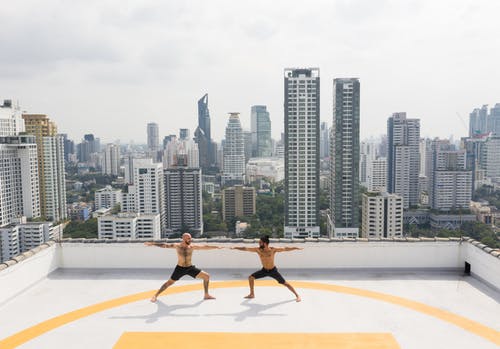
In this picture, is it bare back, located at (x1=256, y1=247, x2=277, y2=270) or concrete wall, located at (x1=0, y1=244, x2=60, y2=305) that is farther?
concrete wall, located at (x1=0, y1=244, x2=60, y2=305)

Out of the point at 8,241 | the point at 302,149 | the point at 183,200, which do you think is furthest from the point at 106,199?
the point at 302,149

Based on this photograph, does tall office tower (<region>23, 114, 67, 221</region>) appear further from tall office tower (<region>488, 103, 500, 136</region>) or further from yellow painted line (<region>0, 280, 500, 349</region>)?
tall office tower (<region>488, 103, 500, 136</region>)

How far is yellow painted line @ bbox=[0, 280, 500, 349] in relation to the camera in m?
4.07

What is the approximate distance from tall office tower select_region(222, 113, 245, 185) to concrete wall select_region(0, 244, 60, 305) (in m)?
76.7

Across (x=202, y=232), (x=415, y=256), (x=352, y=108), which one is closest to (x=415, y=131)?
(x=352, y=108)

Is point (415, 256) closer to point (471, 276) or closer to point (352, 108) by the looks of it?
point (471, 276)

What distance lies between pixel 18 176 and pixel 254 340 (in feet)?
139

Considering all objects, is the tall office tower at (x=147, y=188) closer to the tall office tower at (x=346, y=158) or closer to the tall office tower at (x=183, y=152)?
the tall office tower at (x=346, y=158)

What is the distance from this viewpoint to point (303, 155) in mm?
37469

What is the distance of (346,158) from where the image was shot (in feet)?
121

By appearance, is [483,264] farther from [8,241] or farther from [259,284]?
[8,241]

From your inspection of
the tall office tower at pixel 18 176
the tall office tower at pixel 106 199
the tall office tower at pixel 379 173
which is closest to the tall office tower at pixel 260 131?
the tall office tower at pixel 379 173

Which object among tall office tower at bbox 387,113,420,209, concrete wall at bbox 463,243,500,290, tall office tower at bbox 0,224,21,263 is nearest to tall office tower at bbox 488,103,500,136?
tall office tower at bbox 387,113,420,209

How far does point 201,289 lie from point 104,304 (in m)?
1.16
